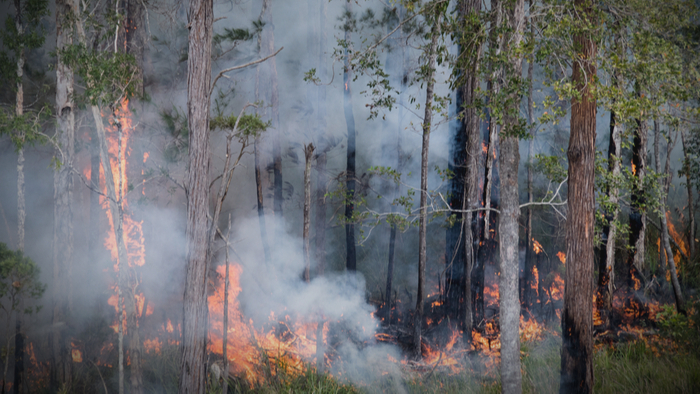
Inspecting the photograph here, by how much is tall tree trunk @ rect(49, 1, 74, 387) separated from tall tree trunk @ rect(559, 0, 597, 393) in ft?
37.0

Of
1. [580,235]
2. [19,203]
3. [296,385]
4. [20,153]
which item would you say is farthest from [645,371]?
[20,153]

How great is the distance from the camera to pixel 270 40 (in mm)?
13078

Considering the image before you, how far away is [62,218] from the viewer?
9555 millimetres

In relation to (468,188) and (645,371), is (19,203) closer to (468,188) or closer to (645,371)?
(468,188)

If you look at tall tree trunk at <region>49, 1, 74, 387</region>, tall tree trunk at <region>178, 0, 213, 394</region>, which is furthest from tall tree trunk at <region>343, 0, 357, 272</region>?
tall tree trunk at <region>49, 1, 74, 387</region>

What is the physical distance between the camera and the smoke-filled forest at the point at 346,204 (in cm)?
589

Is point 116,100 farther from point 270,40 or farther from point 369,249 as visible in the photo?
point 369,249

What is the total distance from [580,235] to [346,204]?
699 cm

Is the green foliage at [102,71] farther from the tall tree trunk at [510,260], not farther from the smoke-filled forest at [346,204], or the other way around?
the tall tree trunk at [510,260]

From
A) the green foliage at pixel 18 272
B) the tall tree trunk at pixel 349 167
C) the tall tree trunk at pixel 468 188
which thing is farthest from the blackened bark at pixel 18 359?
the tall tree trunk at pixel 468 188

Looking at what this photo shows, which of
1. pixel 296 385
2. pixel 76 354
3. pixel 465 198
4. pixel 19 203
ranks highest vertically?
pixel 465 198

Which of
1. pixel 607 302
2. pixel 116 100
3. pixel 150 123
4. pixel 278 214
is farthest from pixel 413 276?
pixel 116 100

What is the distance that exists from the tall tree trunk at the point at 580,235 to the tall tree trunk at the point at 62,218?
11278 mm

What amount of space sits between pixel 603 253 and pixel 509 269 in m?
5.11
